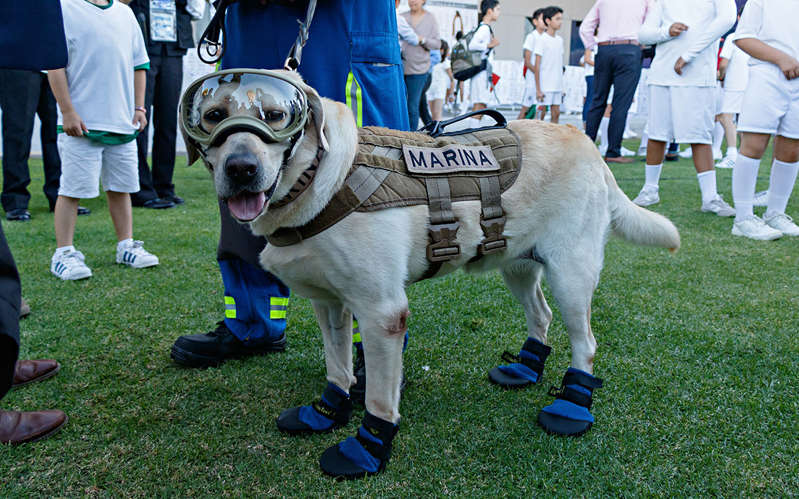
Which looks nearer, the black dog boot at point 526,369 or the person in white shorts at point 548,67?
the black dog boot at point 526,369

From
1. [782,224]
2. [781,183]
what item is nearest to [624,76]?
[781,183]

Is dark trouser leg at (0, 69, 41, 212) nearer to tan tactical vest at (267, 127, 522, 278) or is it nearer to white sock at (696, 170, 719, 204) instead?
tan tactical vest at (267, 127, 522, 278)

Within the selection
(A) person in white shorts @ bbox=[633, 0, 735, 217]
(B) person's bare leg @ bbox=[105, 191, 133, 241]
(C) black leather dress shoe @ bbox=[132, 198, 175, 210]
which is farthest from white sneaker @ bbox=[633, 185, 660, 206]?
(C) black leather dress shoe @ bbox=[132, 198, 175, 210]

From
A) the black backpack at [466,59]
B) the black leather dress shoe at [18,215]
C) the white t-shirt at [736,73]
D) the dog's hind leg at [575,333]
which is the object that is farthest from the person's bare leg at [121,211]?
the white t-shirt at [736,73]

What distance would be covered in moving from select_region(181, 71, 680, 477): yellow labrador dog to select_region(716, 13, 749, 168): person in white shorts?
7831 millimetres

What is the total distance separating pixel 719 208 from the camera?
5.38 metres

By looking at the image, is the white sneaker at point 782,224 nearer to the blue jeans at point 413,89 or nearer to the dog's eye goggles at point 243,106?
the blue jeans at point 413,89

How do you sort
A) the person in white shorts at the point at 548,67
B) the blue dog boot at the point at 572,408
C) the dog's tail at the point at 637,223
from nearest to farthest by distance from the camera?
1. the blue dog boot at the point at 572,408
2. the dog's tail at the point at 637,223
3. the person in white shorts at the point at 548,67

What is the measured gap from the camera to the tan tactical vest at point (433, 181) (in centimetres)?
162

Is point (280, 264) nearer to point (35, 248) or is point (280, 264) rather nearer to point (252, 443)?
point (252, 443)

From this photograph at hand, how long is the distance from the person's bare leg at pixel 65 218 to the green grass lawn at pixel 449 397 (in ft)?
0.87

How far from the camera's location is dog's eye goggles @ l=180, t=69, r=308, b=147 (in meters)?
1.39

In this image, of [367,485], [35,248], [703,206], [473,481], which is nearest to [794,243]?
[703,206]

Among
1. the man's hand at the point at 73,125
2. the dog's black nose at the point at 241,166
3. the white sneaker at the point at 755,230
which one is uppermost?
the dog's black nose at the point at 241,166
